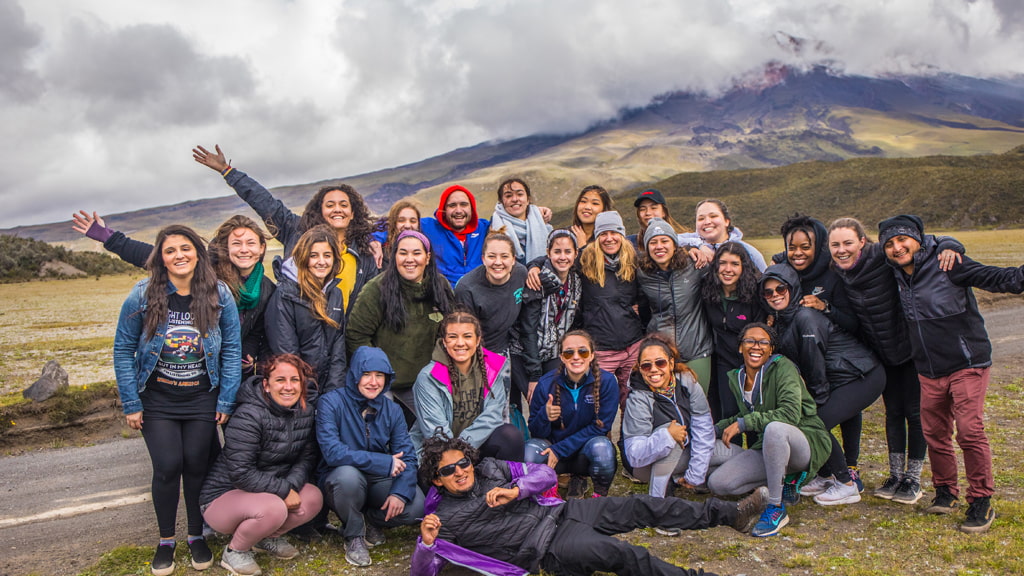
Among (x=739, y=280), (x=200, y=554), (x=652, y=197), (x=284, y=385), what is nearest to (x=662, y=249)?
(x=739, y=280)

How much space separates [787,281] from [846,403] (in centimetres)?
125

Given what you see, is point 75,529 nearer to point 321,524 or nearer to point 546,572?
point 321,524

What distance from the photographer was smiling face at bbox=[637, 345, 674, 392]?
586cm

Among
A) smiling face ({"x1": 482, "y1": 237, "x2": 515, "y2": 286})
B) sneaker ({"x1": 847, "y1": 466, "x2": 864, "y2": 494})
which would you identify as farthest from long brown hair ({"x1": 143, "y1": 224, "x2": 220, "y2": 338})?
sneaker ({"x1": 847, "y1": 466, "x2": 864, "y2": 494})

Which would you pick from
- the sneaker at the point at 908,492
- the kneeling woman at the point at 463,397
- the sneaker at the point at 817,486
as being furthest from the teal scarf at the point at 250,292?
the sneaker at the point at 908,492

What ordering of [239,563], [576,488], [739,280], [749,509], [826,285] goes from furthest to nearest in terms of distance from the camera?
[739,280], [826,285], [576,488], [749,509], [239,563]

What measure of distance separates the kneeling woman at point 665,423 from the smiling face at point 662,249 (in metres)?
0.95

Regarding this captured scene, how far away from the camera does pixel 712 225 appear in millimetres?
7379

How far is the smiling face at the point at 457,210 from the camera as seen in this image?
7152 mm

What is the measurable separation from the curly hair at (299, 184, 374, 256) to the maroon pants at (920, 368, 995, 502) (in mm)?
5619

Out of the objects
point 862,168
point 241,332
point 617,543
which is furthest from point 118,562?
point 862,168

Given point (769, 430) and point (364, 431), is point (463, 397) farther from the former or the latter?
point (769, 430)

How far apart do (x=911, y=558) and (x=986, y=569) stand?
0.46 meters

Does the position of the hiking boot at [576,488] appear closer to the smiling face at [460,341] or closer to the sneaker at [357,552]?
the smiling face at [460,341]
